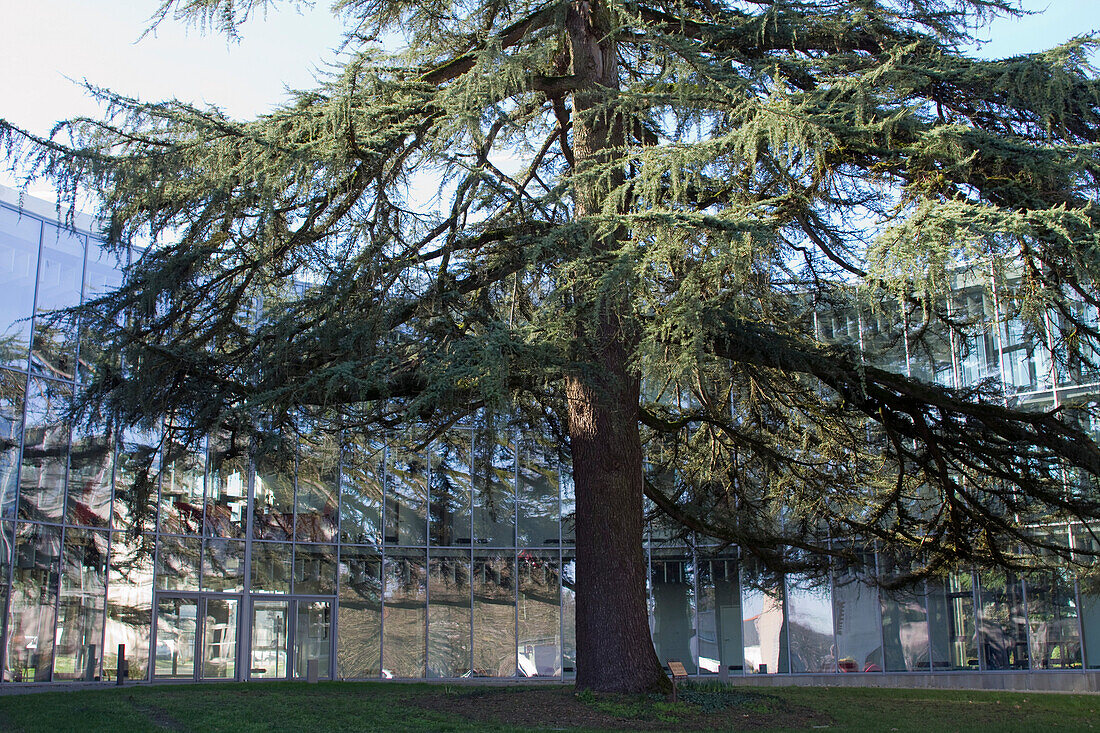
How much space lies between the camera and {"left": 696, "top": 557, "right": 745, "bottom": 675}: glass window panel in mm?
22391

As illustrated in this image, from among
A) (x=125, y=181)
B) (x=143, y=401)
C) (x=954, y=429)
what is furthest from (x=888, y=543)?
(x=125, y=181)

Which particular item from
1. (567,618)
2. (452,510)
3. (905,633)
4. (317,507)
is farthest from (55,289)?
(905,633)

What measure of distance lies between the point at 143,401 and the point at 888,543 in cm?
922

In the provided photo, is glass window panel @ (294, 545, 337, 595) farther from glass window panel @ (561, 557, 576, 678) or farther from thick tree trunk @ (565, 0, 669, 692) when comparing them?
thick tree trunk @ (565, 0, 669, 692)

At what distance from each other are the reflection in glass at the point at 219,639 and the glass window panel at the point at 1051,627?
15644 mm

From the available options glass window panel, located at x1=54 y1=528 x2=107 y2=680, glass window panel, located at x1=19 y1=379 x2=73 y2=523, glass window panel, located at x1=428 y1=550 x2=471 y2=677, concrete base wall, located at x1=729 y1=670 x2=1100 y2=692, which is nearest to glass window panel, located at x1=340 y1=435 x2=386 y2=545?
glass window panel, located at x1=428 y1=550 x2=471 y2=677

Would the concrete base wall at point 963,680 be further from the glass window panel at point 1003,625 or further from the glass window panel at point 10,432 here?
the glass window panel at point 10,432

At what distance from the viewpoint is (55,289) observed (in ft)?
58.1

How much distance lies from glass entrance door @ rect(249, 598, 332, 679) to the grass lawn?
819 cm

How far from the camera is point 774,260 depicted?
29.8 ft

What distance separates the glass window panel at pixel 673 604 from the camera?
22703mm

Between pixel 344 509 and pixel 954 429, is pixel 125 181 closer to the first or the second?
pixel 954 429

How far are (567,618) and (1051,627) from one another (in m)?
10.3

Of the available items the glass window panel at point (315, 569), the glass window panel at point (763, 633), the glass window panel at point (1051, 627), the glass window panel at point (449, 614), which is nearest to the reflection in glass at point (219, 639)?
the glass window panel at point (315, 569)
